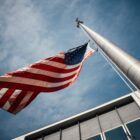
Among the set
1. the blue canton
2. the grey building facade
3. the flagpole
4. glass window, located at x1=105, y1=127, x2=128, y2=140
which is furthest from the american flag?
glass window, located at x1=105, y1=127, x2=128, y2=140

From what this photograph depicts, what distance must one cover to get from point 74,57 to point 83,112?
20.6 feet

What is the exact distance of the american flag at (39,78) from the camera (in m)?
7.92

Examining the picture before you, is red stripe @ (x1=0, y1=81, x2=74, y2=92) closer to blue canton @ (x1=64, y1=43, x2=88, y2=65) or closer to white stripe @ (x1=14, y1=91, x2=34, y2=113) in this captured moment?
white stripe @ (x1=14, y1=91, x2=34, y2=113)

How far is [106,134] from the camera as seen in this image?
40.7ft

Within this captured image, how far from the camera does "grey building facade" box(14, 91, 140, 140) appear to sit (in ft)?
39.4

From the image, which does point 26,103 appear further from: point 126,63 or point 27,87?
point 126,63

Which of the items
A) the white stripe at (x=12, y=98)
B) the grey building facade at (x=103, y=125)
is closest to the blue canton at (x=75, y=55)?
the white stripe at (x=12, y=98)

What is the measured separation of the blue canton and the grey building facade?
173 inches

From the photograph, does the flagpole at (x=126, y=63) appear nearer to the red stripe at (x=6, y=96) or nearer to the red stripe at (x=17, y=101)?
the red stripe at (x=17, y=101)

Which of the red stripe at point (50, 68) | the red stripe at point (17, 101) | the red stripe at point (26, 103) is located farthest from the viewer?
the red stripe at point (50, 68)

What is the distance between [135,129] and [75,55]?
222 inches

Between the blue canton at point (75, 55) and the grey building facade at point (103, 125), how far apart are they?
14.4 ft

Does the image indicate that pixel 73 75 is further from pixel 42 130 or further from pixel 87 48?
pixel 42 130

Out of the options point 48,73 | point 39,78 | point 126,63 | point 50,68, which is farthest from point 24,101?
point 126,63
